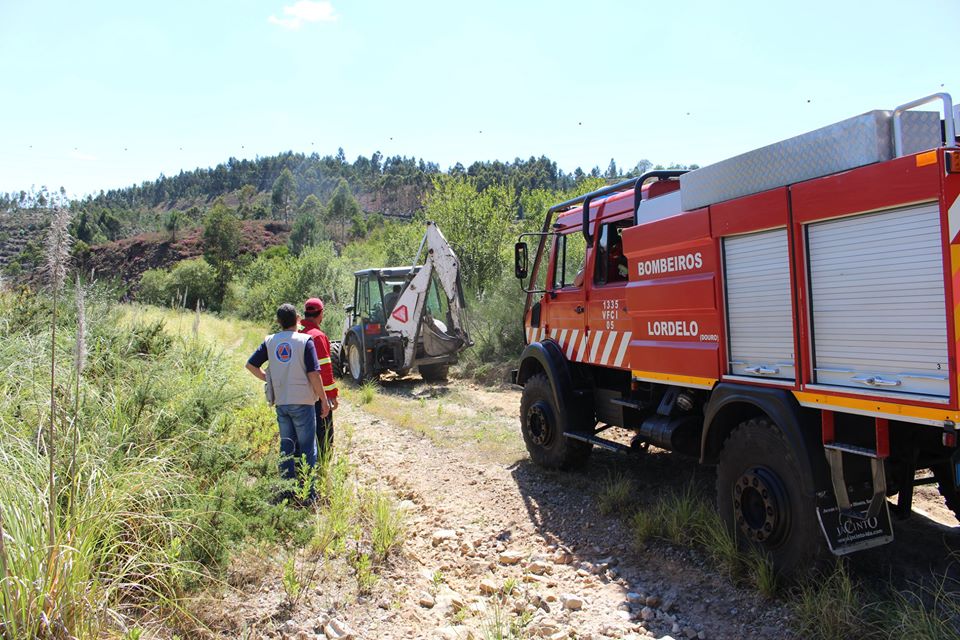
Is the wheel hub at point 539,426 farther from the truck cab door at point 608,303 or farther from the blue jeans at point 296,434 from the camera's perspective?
the blue jeans at point 296,434

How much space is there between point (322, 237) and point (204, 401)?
6319 centimetres

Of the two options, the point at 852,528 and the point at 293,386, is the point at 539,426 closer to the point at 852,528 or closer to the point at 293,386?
the point at 293,386

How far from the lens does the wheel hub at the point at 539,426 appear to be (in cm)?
642

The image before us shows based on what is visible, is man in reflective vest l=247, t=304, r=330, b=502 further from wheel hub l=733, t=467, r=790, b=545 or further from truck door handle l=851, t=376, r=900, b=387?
truck door handle l=851, t=376, r=900, b=387

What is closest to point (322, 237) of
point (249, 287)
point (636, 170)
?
point (249, 287)

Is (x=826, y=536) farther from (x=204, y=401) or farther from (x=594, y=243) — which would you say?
(x=204, y=401)

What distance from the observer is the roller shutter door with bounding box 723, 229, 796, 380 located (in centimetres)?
370

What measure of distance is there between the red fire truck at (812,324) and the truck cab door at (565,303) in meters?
0.97

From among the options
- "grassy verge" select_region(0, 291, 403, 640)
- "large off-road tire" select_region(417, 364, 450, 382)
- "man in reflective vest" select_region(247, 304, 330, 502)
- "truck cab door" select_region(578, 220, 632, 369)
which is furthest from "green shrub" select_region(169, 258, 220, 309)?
"truck cab door" select_region(578, 220, 632, 369)

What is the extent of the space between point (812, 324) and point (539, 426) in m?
3.54

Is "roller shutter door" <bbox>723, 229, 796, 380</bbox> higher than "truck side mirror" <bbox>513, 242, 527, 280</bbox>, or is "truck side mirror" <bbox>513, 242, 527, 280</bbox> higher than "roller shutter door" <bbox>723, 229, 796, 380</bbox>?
"truck side mirror" <bbox>513, 242, 527, 280</bbox>

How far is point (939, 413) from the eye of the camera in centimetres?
280

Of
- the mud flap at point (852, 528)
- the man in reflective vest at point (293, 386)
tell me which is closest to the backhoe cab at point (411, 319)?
the man in reflective vest at point (293, 386)

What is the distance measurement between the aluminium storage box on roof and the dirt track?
2.42 m
